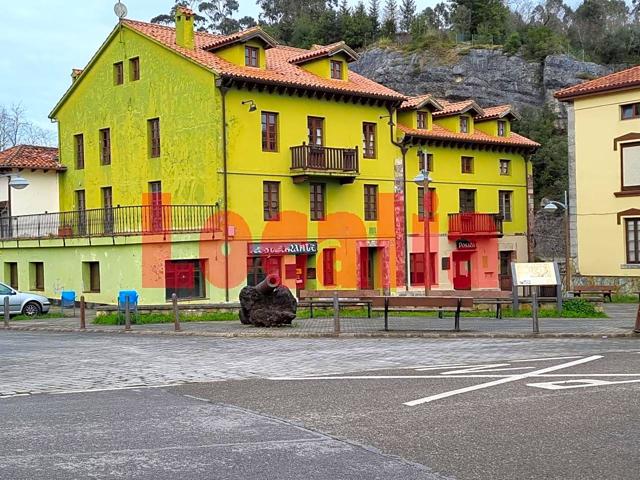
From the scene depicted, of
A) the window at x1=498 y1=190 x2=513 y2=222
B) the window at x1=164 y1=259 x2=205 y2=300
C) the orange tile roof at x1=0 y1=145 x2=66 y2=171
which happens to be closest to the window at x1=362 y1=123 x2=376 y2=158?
the window at x1=164 y1=259 x2=205 y2=300

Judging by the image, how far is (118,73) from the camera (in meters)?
35.8

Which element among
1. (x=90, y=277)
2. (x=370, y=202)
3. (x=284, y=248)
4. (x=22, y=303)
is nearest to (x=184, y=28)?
(x=284, y=248)

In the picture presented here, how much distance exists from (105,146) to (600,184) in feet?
67.8

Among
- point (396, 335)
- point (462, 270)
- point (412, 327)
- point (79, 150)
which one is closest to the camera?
point (396, 335)

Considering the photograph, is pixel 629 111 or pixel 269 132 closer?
pixel 269 132

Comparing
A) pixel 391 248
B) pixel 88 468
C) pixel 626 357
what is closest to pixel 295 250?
pixel 391 248

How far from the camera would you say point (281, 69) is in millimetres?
34844

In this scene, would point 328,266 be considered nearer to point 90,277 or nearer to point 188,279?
point 188,279

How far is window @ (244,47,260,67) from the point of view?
111ft

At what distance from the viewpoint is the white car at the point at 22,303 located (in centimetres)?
2908

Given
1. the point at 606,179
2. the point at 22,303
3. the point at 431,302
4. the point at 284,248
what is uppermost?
the point at 606,179

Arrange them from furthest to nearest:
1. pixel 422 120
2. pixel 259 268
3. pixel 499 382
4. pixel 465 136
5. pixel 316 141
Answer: pixel 465 136 < pixel 422 120 < pixel 316 141 < pixel 259 268 < pixel 499 382

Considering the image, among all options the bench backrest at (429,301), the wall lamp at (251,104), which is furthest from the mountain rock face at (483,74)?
the bench backrest at (429,301)

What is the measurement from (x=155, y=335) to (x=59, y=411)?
1112 cm
